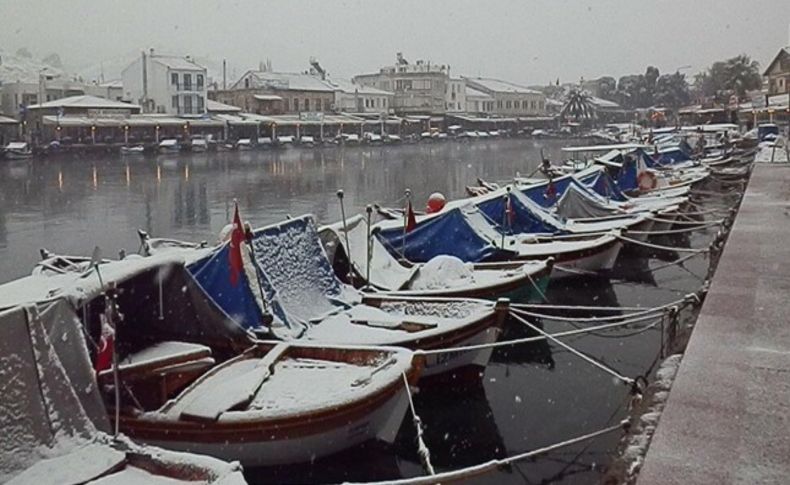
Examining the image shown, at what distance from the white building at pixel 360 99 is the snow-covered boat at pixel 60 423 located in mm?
90197

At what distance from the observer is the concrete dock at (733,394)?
181 inches

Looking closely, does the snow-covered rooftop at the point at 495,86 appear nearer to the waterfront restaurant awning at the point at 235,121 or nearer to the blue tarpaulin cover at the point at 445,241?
the waterfront restaurant awning at the point at 235,121

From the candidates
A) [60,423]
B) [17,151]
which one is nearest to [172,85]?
[17,151]

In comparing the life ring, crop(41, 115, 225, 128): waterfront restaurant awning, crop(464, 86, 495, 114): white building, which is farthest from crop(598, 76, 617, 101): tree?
the life ring

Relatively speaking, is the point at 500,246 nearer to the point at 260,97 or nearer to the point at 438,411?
the point at 438,411

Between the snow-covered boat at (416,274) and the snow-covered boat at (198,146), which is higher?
the snow-covered boat at (198,146)

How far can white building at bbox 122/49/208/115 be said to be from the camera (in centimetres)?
7750

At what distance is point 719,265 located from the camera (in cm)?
1050

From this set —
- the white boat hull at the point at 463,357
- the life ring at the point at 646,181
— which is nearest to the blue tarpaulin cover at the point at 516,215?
the white boat hull at the point at 463,357

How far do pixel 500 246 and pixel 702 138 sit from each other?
37576 millimetres

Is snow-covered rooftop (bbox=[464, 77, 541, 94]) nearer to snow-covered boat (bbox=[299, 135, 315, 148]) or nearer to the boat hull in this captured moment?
snow-covered boat (bbox=[299, 135, 315, 148])

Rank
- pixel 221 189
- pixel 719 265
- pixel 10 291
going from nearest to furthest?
pixel 10 291 < pixel 719 265 < pixel 221 189

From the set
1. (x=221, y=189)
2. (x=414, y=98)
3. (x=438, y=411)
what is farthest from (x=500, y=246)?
(x=414, y=98)

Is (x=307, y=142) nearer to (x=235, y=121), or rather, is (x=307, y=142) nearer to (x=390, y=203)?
(x=235, y=121)
